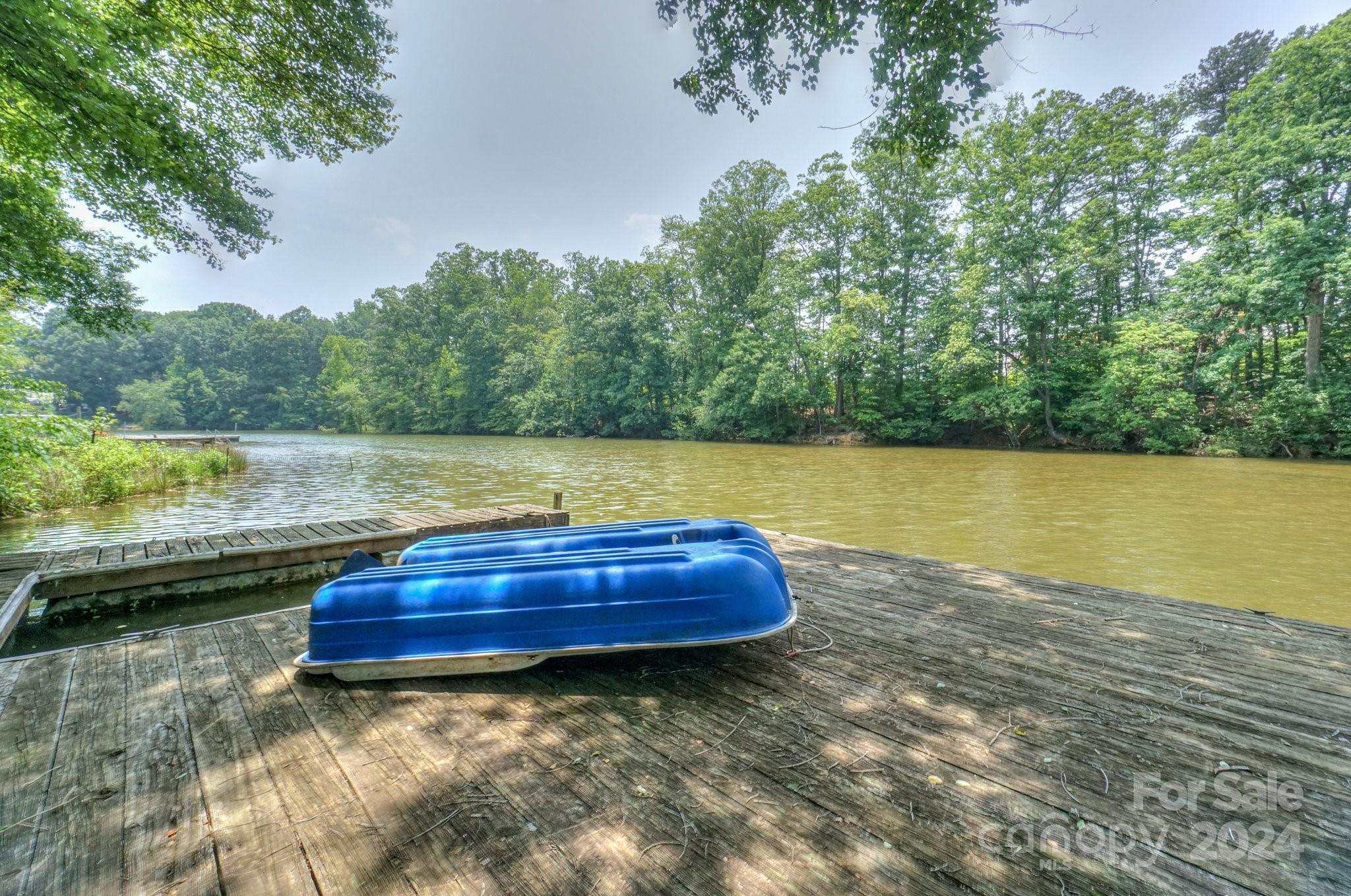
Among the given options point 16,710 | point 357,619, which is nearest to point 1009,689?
point 357,619

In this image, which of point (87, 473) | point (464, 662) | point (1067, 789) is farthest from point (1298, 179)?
point (87, 473)

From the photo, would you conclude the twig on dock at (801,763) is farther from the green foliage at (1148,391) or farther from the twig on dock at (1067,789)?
the green foliage at (1148,391)

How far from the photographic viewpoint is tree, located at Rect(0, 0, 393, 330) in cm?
445

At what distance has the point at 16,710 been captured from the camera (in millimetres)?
2154

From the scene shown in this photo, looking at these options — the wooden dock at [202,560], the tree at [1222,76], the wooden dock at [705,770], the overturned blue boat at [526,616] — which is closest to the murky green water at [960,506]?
the wooden dock at [202,560]

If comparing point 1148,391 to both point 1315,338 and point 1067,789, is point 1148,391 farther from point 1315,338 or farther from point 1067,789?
point 1067,789

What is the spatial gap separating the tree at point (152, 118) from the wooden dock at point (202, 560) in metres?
4.10

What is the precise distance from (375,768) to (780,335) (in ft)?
113

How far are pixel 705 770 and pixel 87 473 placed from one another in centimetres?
1508

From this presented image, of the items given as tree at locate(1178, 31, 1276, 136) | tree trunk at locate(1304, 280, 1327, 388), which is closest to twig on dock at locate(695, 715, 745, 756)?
tree trunk at locate(1304, 280, 1327, 388)

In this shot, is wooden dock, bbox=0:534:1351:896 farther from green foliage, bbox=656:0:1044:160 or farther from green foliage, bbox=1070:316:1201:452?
green foliage, bbox=1070:316:1201:452

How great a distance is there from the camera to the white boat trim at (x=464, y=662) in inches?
89.0

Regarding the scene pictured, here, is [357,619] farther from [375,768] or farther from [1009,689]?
[1009,689]

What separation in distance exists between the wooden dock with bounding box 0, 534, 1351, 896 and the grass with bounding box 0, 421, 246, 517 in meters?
8.06
